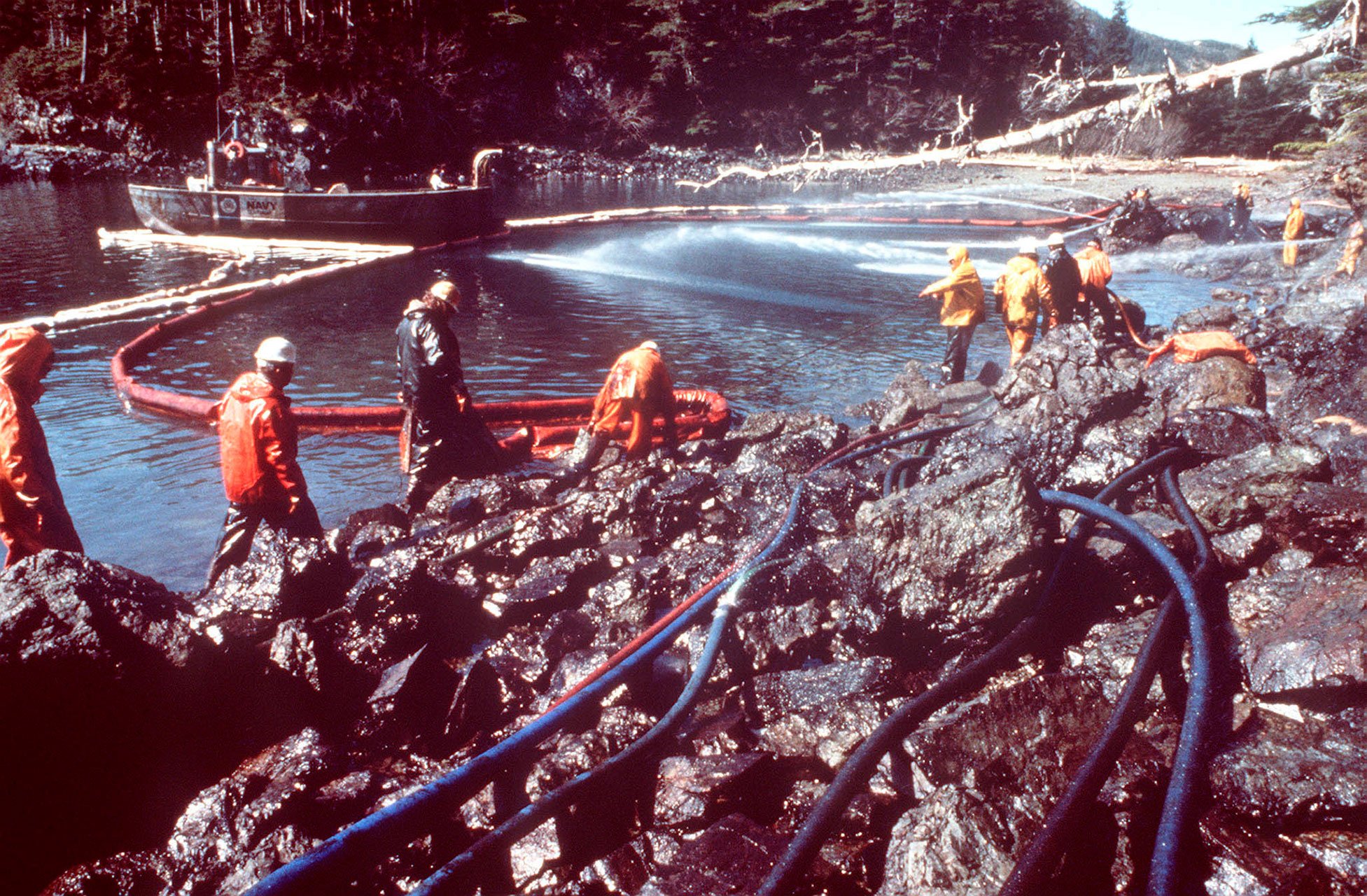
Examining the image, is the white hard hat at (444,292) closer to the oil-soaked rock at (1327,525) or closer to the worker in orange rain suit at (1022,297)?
the oil-soaked rock at (1327,525)

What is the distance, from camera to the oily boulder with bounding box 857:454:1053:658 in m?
3.90

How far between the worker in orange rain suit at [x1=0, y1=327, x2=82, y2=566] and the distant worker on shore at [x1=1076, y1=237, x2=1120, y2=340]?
11766 mm

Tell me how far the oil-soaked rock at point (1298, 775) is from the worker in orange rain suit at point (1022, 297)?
7479mm

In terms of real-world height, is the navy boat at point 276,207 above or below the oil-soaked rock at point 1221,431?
above

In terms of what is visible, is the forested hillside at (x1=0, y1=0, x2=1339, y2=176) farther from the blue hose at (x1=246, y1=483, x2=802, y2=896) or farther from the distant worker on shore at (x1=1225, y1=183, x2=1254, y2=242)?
the blue hose at (x1=246, y1=483, x2=802, y2=896)

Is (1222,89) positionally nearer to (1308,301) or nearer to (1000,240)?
(1000,240)

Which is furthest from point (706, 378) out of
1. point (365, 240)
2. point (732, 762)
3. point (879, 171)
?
point (879, 171)

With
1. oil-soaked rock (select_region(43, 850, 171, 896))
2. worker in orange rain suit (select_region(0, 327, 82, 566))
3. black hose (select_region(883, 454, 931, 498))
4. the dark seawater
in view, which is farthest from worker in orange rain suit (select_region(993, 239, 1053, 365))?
worker in orange rain suit (select_region(0, 327, 82, 566))

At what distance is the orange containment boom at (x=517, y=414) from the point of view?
9.30 meters

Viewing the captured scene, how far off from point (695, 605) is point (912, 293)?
16908 millimetres

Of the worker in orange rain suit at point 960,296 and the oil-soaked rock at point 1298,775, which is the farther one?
the worker in orange rain suit at point 960,296

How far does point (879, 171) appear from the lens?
50.4 meters

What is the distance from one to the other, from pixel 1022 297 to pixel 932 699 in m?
8.29

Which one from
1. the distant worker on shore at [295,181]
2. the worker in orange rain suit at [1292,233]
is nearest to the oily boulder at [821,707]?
the worker in orange rain suit at [1292,233]
